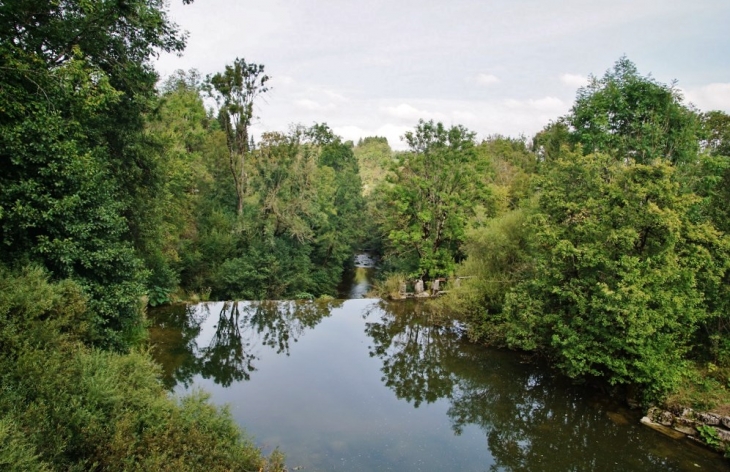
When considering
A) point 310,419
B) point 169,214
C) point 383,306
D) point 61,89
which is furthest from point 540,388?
point 169,214

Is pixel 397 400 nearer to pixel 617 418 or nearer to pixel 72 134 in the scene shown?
pixel 617 418

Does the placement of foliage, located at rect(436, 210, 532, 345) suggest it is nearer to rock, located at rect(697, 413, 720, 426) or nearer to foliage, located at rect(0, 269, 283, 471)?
rock, located at rect(697, 413, 720, 426)

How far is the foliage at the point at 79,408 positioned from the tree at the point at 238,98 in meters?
16.9

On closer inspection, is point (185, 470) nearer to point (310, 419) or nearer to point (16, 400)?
point (16, 400)

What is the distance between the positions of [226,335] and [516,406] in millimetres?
9119

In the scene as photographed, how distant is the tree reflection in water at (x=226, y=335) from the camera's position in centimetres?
1127

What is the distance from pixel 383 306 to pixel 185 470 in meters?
12.7

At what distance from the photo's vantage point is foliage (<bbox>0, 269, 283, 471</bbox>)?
540cm

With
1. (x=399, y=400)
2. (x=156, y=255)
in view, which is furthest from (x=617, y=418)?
(x=156, y=255)

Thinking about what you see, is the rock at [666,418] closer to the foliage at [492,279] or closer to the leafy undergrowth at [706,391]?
the leafy undergrowth at [706,391]

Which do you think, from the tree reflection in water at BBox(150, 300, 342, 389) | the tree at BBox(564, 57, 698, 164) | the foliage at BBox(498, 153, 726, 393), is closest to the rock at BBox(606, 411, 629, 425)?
the foliage at BBox(498, 153, 726, 393)

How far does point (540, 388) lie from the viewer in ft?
36.4

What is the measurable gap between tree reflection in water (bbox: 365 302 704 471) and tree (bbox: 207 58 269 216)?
14.7 metres

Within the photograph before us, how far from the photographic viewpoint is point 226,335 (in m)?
→ 14.1
